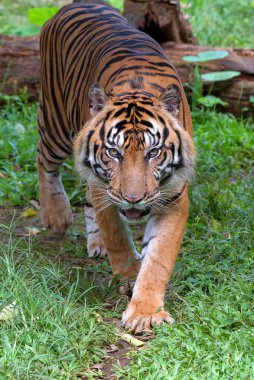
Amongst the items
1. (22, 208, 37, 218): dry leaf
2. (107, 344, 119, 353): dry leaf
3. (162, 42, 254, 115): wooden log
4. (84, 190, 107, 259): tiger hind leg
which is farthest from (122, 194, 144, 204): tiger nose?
(162, 42, 254, 115): wooden log

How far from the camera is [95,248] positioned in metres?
5.75

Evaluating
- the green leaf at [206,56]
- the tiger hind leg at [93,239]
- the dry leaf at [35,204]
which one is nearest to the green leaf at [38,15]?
the green leaf at [206,56]

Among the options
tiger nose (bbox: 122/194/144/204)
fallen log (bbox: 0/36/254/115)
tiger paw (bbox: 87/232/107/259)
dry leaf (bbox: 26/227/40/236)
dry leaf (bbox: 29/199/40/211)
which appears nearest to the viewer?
tiger nose (bbox: 122/194/144/204)

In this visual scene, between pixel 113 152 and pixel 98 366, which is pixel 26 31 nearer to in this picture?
pixel 113 152

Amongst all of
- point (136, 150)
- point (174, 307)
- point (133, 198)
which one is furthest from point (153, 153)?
point (174, 307)

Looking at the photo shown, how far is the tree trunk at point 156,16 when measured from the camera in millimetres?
8156

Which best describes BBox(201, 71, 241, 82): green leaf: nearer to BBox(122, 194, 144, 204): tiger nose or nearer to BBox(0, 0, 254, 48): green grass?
BBox(0, 0, 254, 48): green grass

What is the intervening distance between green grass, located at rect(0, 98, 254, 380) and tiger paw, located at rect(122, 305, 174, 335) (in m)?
0.08

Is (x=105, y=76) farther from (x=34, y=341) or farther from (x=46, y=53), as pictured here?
(x=34, y=341)

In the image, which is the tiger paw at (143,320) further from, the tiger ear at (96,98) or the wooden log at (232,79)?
the wooden log at (232,79)

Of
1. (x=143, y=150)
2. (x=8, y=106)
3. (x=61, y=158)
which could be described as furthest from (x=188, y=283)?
(x=8, y=106)

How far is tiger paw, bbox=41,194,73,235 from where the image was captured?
6.18m

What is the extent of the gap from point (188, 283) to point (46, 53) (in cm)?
219

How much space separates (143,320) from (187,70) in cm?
397
